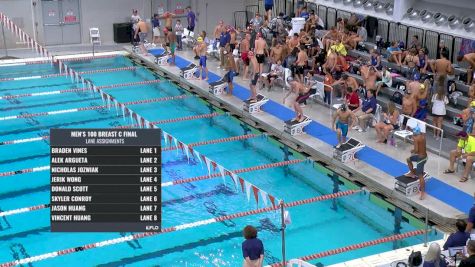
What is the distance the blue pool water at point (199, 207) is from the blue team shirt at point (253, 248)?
1.92m

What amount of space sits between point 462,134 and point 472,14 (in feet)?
18.1

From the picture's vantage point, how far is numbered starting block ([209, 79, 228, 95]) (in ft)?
61.7

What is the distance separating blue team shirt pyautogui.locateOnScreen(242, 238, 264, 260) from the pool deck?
410 cm

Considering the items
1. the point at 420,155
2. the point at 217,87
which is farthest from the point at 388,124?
the point at 217,87

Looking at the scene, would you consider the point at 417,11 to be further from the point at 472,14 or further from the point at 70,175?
the point at 70,175

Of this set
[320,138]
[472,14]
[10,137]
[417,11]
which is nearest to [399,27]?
[417,11]

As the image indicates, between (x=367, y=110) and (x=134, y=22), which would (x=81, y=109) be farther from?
(x=134, y=22)

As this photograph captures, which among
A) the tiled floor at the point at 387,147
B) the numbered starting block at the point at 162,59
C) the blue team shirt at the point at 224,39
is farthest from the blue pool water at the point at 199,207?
the numbered starting block at the point at 162,59

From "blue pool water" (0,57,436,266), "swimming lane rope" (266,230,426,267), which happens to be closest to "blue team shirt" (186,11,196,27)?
"blue pool water" (0,57,436,266)

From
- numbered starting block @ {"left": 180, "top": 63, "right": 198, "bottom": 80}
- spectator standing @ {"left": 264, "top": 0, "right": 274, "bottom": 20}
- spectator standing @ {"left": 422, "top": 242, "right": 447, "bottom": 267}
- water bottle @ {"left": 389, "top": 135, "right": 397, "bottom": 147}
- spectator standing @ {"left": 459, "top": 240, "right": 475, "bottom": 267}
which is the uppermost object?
spectator standing @ {"left": 264, "top": 0, "right": 274, "bottom": 20}

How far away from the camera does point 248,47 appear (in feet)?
66.1

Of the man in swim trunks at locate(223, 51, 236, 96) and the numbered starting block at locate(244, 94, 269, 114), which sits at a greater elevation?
the man in swim trunks at locate(223, 51, 236, 96)

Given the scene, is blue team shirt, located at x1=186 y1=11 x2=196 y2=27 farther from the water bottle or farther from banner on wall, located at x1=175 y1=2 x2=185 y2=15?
the water bottle

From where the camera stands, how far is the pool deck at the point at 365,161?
12.2m
